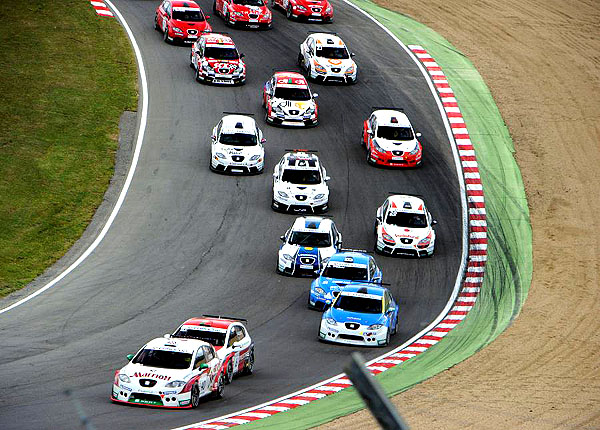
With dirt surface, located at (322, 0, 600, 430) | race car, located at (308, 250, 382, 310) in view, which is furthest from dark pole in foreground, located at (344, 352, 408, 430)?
race car, located at (308, 250, 382, 310)

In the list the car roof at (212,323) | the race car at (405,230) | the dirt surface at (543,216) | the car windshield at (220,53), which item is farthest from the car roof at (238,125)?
the car roof at (212,323)

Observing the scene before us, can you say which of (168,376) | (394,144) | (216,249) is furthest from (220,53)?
(168,376)

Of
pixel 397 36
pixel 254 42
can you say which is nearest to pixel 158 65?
pixel 254 42

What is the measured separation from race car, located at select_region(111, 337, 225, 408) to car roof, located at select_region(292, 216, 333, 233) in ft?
43.6

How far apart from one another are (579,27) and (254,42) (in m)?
16.6

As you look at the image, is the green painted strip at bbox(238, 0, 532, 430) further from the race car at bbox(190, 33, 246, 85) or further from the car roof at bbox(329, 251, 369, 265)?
the race car at bbox(190, 33, 246, 85)

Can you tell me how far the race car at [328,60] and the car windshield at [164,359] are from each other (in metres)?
31.2

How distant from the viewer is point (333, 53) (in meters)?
53.2

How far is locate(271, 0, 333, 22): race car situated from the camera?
59.3 metres

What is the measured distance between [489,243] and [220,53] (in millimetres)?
16930

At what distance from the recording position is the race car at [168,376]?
894 inches

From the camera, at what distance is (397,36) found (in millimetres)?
58906

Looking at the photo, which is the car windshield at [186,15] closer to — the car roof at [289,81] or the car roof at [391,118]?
the car roof at [289,81]

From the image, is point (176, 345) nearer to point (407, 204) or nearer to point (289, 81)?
point (407, 204)
